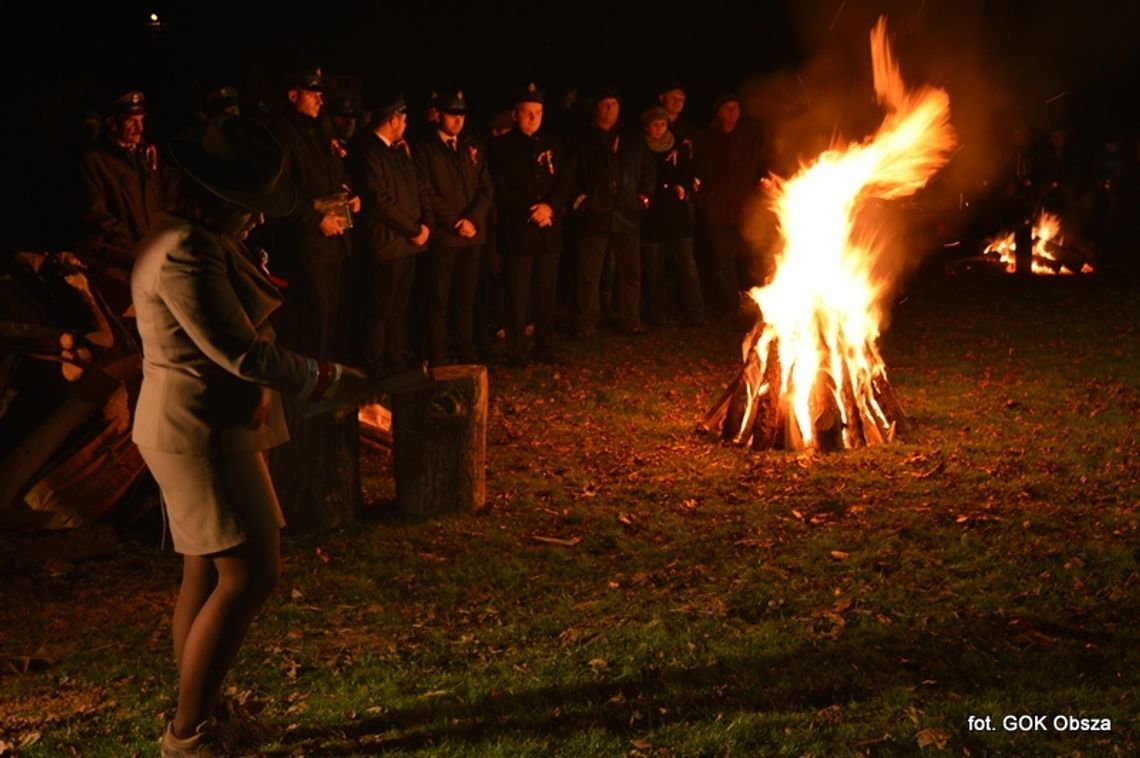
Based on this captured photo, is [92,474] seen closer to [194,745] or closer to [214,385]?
[194,745]

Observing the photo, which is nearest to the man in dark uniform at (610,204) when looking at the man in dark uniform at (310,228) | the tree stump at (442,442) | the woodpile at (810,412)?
the man in dark uniform at (310,228)

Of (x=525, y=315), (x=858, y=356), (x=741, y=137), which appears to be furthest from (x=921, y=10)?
(x=858, y=356)

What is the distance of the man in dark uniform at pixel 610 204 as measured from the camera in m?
13.8

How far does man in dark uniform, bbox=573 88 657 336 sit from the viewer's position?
45.2 ft

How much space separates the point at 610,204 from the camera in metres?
13.9

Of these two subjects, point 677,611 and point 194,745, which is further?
point 677,611

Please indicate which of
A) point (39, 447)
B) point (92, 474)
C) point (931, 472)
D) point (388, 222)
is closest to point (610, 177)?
point (388, 222)

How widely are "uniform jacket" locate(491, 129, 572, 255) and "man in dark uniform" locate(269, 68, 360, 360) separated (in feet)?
7.45

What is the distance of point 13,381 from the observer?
799cm

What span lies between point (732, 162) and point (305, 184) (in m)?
6.25

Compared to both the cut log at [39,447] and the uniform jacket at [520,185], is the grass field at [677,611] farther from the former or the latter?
the uniform jacket at [520,185]

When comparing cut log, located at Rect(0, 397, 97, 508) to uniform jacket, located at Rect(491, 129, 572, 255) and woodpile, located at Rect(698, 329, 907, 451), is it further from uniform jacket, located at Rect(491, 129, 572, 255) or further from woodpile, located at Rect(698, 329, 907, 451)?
uniform jacket, located at Rect(491, 129, 572, 255)

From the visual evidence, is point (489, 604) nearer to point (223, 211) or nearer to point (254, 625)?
point (254, 625)

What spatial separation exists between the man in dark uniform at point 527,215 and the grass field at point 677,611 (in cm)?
240
